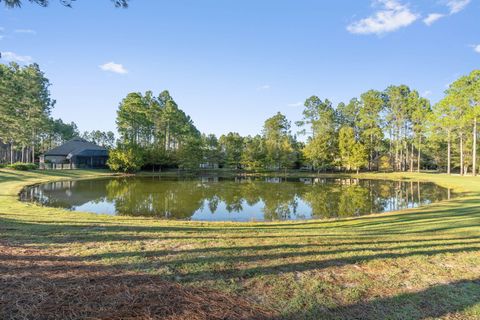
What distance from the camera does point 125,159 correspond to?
38.1m

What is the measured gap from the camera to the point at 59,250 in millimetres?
4531

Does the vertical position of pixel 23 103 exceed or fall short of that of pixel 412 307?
it exceeds it

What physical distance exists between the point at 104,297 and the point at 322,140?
46225 millimetres

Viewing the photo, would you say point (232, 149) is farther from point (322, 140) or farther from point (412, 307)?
point (412, 307)

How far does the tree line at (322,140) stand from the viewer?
40250 millimetres

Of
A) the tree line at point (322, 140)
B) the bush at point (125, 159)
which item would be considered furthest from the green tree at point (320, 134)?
the bush at point (125, 159)

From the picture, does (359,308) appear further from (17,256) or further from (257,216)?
(257,216)

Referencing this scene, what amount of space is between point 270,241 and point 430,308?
2845mm

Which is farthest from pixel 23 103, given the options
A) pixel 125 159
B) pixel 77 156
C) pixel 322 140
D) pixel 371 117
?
pixel 371 117

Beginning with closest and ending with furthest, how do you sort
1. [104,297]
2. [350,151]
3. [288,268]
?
[104,297]
[288,268]
[350,151]

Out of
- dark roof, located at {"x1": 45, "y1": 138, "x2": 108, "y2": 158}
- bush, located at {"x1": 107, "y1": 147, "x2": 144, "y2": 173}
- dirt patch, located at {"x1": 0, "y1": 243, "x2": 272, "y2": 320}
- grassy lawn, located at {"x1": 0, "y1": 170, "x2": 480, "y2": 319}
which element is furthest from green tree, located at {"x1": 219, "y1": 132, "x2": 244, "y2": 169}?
dirt patch, located at {"x1": 0, "y1": 243, "x2": 272, "y2": 320}

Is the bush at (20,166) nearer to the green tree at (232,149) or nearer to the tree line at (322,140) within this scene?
the tree line at (322,140)

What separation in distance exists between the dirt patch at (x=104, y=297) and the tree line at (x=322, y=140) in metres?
37.1

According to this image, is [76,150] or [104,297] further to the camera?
[76,150]
